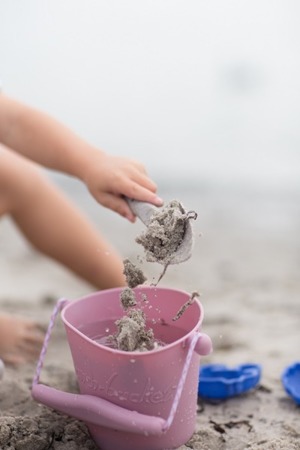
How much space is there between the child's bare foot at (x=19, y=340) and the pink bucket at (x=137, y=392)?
1.31ft

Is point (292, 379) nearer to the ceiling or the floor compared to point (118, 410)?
nearer to the floor

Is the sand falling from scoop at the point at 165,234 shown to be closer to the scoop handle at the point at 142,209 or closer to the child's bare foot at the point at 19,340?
the scoop handle at the point at 142,209

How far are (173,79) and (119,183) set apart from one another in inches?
109

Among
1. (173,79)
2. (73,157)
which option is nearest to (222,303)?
(73,157)

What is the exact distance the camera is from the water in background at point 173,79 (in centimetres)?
350

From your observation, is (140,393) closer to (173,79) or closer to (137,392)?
(137,392)

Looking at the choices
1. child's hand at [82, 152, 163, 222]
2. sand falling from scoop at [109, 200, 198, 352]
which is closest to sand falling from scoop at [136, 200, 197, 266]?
sand falling from scoop at [109, 200, 198, 352]

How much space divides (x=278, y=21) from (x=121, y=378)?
12.3 feet

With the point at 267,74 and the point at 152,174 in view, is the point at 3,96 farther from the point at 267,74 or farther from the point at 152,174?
the point at 267,74

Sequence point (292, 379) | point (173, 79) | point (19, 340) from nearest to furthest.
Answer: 1. point (292, 379)
2. point (19, 340)
3. point (173, 79)

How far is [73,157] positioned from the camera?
4.74 ft

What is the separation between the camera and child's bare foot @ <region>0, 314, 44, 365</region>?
1551 millimetres

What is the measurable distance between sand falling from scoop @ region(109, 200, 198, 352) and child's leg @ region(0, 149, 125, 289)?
0.53m

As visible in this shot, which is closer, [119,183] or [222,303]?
[119,183]
